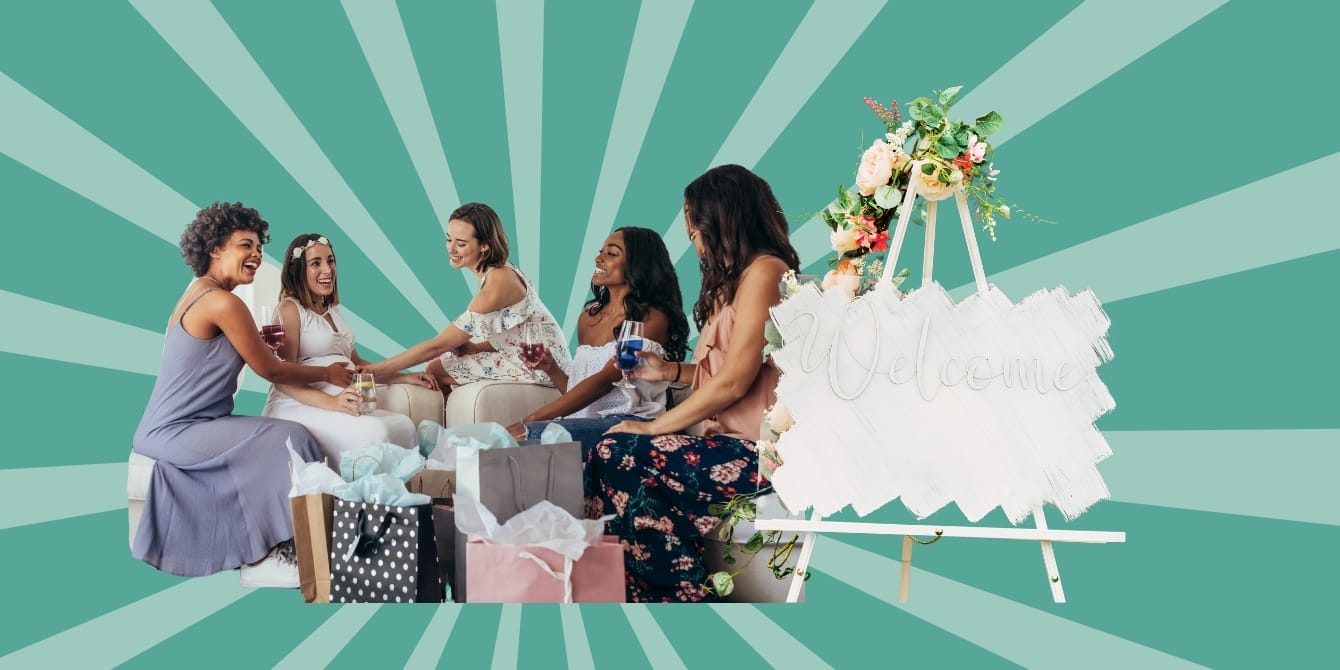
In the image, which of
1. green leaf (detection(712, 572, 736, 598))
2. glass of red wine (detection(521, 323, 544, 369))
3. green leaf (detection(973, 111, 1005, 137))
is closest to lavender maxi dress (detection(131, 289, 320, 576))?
glass of red wine (detection(521, 323, 544, 369))

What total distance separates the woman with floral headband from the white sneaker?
1146mm

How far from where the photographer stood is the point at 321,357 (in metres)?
7.09

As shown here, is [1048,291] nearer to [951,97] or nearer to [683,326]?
[951,97]

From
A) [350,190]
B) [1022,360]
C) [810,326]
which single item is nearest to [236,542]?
[350,190]

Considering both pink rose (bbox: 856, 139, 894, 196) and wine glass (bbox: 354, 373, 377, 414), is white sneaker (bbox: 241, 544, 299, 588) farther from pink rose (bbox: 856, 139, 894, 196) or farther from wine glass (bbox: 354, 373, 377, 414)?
pink rose (bbox: 856, 139, 894, 196)

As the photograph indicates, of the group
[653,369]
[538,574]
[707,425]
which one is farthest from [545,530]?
[653,369]

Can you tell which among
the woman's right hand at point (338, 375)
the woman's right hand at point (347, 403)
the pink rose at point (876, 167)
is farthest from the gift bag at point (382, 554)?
the pink rose at point (876, 167)

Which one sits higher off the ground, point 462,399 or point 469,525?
point 462,399

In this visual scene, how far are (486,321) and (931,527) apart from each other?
8.98 feet

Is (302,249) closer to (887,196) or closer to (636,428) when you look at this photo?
(636,428)

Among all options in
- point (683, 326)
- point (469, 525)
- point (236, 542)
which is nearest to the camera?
point (469, 525)

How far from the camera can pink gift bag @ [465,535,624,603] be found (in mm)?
5742

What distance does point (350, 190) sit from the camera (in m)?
7.17

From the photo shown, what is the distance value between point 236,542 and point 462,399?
4.13 ft
